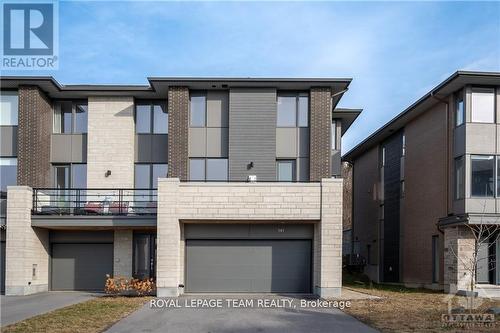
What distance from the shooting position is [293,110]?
2328 cm

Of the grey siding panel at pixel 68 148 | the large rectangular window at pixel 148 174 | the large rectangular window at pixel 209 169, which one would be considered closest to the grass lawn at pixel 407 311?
the large rectangular window at pixel 209 169

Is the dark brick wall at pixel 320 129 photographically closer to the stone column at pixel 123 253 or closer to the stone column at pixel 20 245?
the stone column at pixel 123 253

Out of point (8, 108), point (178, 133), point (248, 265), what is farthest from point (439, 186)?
point (8, 108)

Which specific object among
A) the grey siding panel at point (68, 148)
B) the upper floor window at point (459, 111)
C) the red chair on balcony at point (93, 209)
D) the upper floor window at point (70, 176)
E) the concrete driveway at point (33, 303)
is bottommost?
the concrete driveway at point (33, 303)

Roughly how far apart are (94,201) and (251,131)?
23.1 ft

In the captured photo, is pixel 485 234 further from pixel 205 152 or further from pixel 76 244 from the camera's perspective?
pixel 76 244

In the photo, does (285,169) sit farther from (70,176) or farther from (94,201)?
(70,176)

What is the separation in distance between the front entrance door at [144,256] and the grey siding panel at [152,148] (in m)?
3.30

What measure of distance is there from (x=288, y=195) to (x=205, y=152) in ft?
14.8

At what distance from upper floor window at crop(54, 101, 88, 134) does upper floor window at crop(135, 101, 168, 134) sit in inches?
92.3

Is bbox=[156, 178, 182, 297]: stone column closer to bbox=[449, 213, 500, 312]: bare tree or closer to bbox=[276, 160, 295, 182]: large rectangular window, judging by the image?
bbox=[276, 160, 295, 182]: large rectangular window

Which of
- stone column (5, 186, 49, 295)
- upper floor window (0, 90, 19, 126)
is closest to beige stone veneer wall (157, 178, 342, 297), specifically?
stone column (5, 186, 49, 295)

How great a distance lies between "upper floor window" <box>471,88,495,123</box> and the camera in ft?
72.2

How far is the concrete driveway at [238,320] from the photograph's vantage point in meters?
13.1
